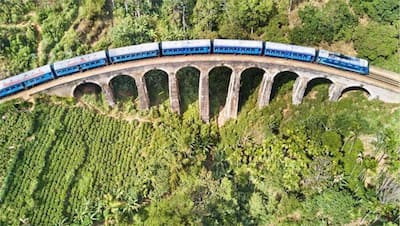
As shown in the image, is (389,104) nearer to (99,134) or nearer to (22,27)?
(99,134)

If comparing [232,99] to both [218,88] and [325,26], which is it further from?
[325,26]

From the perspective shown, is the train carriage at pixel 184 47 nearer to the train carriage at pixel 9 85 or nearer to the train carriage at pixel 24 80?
the train carriage at pixel 24 80

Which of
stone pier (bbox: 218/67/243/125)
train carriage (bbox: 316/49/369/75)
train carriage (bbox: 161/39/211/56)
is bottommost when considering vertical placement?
stone pier (bbox: 218/67/243/125)

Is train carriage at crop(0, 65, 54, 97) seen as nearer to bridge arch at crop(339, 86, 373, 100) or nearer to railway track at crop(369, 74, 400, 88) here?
bridge arch at crop(339, 86, 373, 100)

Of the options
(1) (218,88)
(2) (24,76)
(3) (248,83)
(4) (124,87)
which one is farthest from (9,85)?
(3) (248,83)

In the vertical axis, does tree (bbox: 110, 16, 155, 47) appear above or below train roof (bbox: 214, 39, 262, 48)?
above

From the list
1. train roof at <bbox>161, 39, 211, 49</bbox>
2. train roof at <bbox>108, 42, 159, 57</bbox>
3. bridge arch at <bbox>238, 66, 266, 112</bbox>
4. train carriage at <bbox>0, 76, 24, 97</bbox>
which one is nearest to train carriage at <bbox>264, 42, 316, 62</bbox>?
bridge arch at <bbox>238, 66, 266, 112</bbox>

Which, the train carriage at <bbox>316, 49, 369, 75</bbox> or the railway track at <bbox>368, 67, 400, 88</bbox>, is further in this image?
the railway track at <bbox>368, 67, 400, 88</bbox>
